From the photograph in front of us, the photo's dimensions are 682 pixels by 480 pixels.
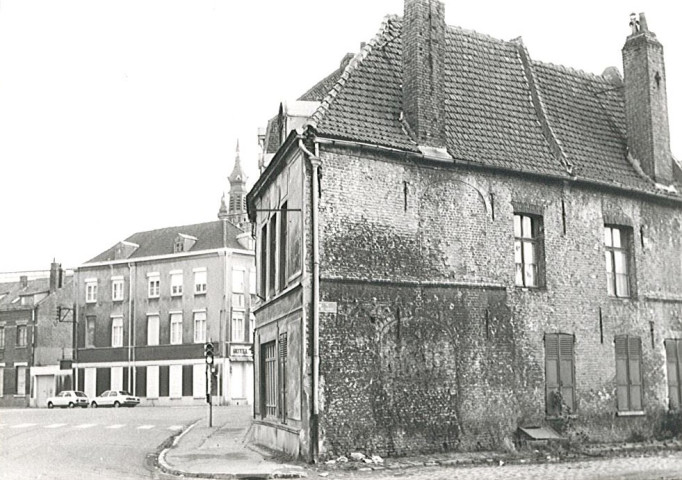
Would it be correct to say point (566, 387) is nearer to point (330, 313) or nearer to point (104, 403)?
point (330, 313)

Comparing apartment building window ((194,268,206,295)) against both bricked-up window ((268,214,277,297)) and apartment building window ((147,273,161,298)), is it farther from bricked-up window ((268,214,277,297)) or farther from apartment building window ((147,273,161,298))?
bricked-up window ((268,214,277,297))

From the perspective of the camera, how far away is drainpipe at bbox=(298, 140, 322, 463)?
49.7ft

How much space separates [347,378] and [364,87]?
20.9 ft

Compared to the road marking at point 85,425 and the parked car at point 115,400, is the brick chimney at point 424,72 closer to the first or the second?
the road marking at point 85,425

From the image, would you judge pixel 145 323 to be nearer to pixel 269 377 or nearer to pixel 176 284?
pixel 176 284

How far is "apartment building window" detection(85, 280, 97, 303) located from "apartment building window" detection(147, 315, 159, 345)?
505 centimetres

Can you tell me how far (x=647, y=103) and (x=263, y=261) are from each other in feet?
36.1

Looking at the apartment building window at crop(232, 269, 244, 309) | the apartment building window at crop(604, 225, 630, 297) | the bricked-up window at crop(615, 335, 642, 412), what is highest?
the apartment building window at crop(232, 269, 244, 309)

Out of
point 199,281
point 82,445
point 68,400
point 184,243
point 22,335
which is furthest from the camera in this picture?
point 22,335

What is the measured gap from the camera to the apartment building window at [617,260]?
19969mm

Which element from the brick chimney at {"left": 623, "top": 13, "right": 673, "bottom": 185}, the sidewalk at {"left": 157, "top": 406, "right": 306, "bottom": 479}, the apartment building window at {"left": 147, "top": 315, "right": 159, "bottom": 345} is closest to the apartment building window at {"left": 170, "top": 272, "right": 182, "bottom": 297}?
the apartment building window at {"left": 147, "top": 315, "right": 159, "bottom": 345}

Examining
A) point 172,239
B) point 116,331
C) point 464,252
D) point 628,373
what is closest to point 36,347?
point 116,331

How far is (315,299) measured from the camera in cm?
1563

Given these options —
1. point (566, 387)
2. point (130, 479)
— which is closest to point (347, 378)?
point (130, 479)
